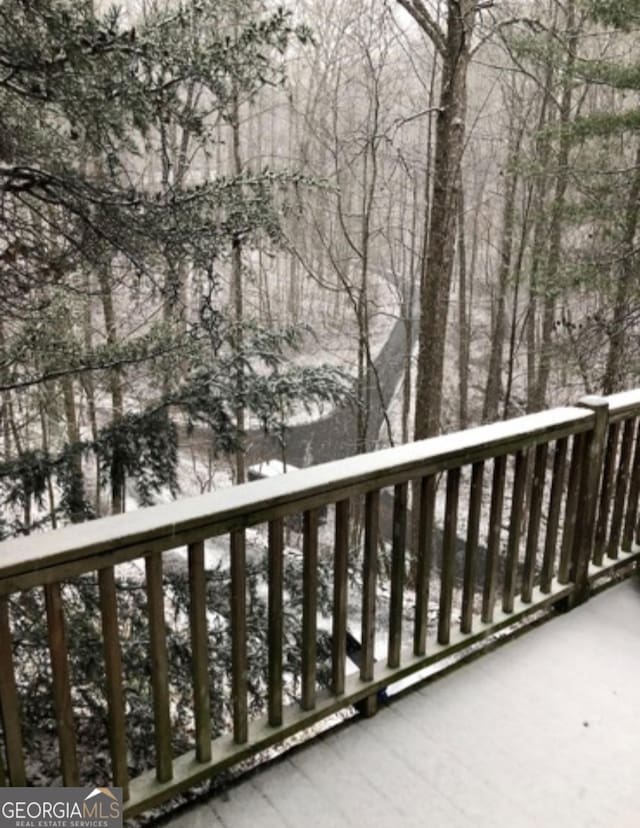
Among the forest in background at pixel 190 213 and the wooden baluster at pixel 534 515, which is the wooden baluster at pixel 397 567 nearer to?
the wooden baluster at pixel 534 515

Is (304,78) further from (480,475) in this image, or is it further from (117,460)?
(480,475)

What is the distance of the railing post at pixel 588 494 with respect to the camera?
265 cm

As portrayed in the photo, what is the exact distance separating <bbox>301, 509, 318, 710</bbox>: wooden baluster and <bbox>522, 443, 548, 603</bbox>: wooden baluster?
1032 millimetres

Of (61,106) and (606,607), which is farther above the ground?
(61,106)

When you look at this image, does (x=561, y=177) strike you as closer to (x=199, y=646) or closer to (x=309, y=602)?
(x=309, y=602)

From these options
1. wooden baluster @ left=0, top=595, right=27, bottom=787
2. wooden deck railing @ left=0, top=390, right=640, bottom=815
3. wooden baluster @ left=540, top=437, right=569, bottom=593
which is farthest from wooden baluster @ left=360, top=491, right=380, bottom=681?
wooden baluster @ left=0, top=595, right=27, bottom=787

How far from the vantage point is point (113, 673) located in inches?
61.9

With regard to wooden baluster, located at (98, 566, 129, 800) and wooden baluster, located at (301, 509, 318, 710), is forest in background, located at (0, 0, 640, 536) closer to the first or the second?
wooden baluster, located at (301, 509, 318, 710)

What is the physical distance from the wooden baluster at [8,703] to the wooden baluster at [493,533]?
163 centimetres

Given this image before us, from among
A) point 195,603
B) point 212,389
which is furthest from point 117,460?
point 195,603

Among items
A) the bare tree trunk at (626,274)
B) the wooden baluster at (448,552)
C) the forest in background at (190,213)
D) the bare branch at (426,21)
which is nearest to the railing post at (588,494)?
the wooden baluster at (448,552)

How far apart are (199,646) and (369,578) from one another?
0.59 metres

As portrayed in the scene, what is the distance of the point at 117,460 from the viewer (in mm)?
4016

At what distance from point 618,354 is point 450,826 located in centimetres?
884
